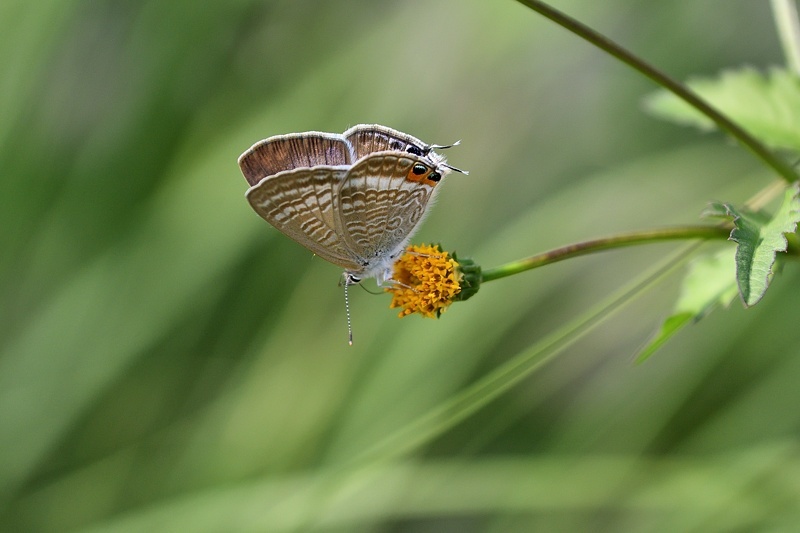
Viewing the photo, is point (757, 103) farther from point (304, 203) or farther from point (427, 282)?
point (304, 203)

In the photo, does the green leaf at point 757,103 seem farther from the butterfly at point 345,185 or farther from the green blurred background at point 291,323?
the green blurred background at point 291,323

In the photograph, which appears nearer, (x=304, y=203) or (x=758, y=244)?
(x=758, y=244)

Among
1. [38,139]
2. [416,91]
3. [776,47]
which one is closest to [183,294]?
[38,139]

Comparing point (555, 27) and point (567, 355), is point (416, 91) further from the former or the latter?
point (567, 355)

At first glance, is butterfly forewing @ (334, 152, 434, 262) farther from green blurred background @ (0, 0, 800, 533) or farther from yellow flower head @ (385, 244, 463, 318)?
green blurred background @ (0, 0, 800, 533)

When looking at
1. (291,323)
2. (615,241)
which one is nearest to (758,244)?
(615,241)

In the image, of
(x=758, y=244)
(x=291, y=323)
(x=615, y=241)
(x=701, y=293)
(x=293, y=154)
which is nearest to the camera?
(x=758, y=244)
